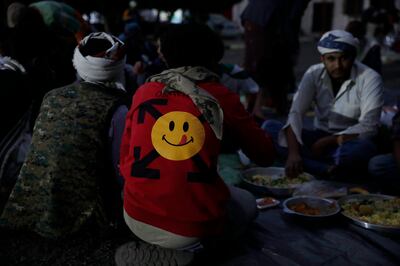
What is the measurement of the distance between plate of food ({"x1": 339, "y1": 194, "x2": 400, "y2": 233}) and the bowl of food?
0.07 meters

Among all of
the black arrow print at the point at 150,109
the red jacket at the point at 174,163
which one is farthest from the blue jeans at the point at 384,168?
the black arrow print at the point at 150,109

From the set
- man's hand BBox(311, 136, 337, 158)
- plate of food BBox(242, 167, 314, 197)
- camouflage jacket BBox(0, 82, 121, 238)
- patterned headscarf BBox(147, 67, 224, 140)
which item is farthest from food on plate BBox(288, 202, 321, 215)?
camouflage jacket BBox(0, 82, 121, 238)

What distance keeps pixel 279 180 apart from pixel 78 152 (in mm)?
1551

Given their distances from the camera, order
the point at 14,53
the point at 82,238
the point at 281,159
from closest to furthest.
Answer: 1. the point at 82,238
2. the point at 14,53
3. the point at 281,159

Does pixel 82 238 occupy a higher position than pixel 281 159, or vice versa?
pixel 82 238

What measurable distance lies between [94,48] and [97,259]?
1136 millimetres

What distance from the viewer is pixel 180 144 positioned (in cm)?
212

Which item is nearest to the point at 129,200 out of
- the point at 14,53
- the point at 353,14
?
the point at 14,53

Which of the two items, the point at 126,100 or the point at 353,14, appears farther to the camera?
the point at 353,14

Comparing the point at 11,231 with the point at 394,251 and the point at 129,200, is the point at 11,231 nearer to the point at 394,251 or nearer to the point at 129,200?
the point at 129,200

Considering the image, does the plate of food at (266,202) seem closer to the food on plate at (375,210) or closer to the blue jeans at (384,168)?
the food on plate at (375,210)

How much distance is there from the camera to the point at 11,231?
9.55 feet

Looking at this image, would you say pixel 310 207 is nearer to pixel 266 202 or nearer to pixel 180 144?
pixel 266 202

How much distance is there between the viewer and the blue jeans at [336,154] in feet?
11.8
